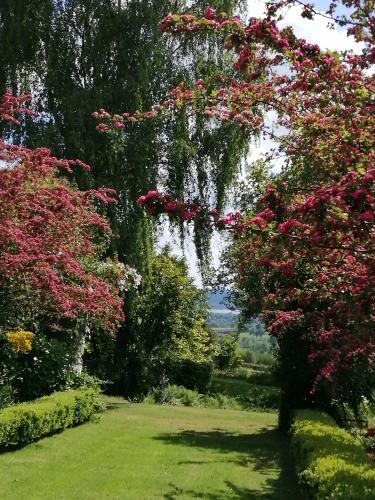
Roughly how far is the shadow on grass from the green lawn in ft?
0.05

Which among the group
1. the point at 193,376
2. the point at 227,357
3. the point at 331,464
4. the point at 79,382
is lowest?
the point at 331,464

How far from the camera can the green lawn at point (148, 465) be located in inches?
313

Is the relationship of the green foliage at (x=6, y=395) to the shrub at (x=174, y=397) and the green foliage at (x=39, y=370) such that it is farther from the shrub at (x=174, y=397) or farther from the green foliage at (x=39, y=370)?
the shrub at (x=174, y=397)

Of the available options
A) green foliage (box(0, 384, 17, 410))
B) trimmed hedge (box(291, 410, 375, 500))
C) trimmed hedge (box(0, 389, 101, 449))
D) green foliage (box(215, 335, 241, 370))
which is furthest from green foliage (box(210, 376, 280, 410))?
trimmed hedge (box(291, 410, 375, 500))

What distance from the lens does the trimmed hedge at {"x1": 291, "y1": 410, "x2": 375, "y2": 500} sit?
5.64 metres

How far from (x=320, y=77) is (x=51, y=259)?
587cm

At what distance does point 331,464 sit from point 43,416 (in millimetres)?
6182

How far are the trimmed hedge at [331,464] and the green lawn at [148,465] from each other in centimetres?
78

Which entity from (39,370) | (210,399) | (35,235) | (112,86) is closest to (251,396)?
(210,399)

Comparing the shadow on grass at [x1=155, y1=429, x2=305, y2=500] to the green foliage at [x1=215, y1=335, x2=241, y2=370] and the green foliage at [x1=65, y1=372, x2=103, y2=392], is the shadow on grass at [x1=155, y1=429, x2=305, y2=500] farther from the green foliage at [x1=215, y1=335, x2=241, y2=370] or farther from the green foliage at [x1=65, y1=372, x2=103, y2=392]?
the green foliage at [x1=215, y1=335, x2=241, y2=370]

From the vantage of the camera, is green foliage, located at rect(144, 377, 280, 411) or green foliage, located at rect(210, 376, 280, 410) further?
green foliage, located at rect(210, 376, 280, 410)

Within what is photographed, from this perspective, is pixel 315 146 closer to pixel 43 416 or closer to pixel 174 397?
pixel 43 416

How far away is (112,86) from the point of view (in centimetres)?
1541

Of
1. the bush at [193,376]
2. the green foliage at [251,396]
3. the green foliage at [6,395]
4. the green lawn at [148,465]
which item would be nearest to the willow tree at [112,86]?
the green foliage at [6,395]
